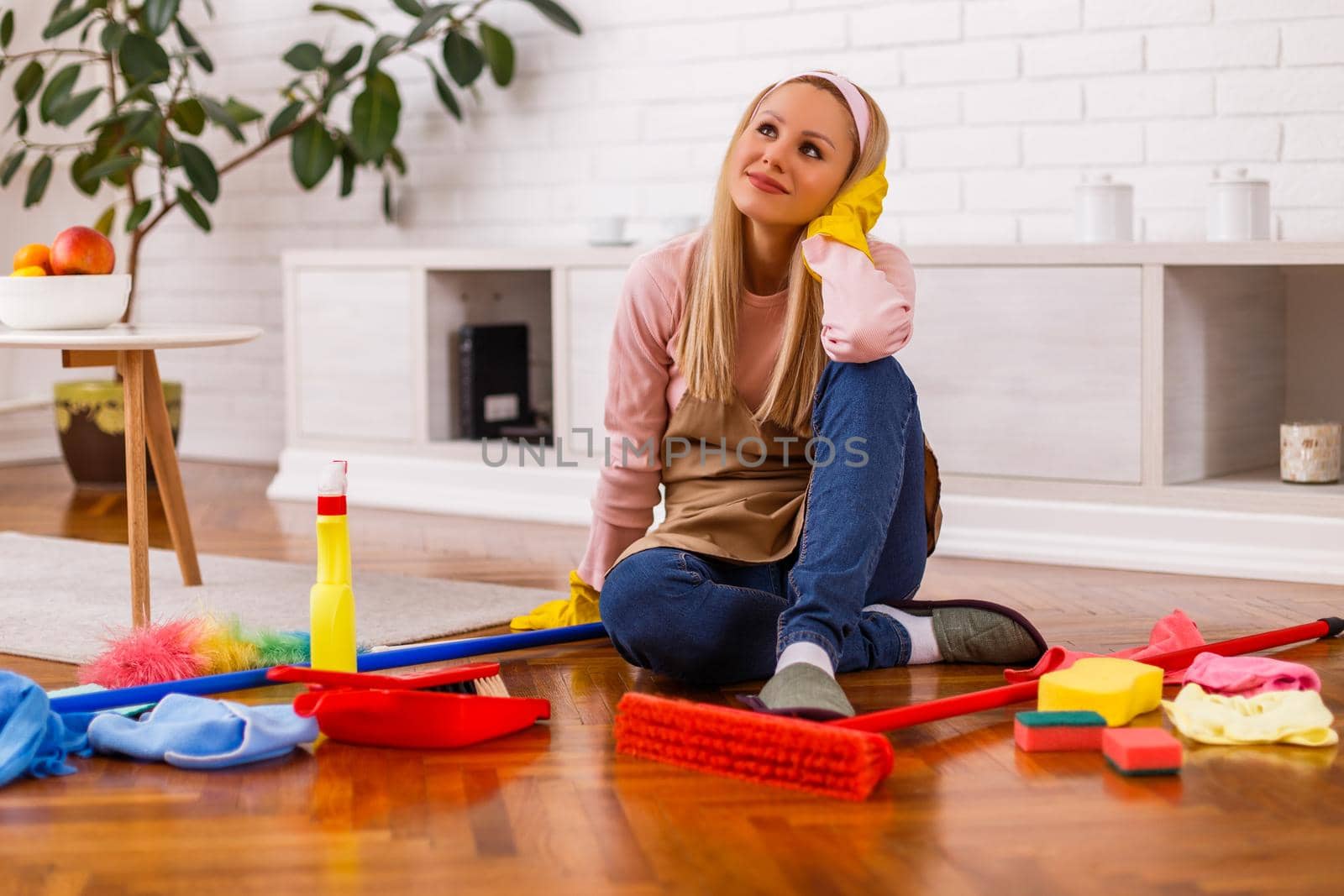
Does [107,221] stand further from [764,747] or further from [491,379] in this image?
[764,747]

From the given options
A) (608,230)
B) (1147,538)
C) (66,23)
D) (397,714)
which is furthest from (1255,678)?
(66,23)

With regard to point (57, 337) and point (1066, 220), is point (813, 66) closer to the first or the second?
point (1066, 220)

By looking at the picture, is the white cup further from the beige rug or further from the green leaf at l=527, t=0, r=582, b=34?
the beige rug

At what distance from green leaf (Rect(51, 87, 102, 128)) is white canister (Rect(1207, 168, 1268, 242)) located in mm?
2927

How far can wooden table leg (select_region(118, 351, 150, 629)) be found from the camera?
8.45 ft

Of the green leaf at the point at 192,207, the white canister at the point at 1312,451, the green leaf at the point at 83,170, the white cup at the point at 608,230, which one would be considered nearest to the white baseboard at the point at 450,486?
the white cup at the point at 608,230

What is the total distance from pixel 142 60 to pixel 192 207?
1.37 feet

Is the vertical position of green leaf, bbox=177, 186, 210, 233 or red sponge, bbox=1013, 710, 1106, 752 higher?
green leaf, bbox=177, 186, 210, 233

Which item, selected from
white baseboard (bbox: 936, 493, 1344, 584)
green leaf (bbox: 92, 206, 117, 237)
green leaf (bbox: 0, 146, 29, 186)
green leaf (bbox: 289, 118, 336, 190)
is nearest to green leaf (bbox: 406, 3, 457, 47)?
green leaf (bbox: 289, 118, 336, 190)

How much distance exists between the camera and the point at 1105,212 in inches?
135

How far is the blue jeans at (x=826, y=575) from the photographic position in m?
1.96

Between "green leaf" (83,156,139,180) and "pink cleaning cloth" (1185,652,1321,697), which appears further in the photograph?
"green leaf" (83,156,139,180)

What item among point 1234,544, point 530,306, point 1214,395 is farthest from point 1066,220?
point 530,306

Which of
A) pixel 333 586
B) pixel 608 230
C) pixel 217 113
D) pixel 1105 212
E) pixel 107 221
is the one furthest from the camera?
pixel 107 221
